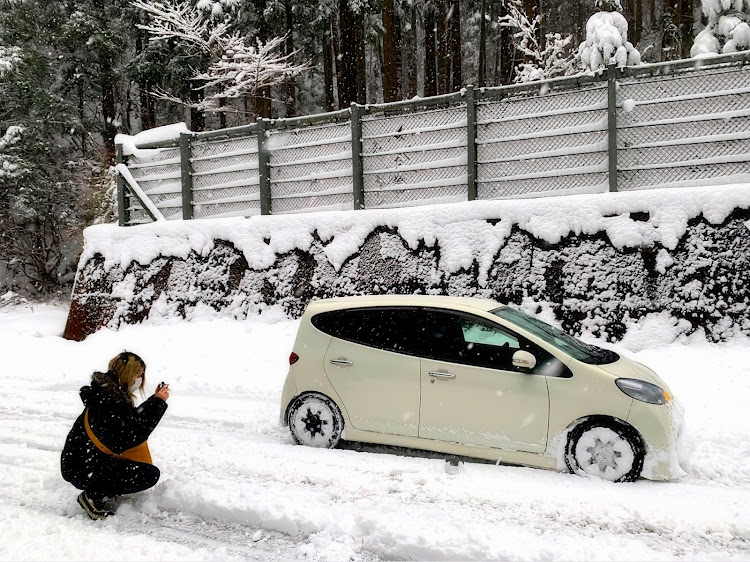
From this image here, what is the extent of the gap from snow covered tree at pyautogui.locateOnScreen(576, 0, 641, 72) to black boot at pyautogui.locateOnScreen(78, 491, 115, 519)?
43.9 ft

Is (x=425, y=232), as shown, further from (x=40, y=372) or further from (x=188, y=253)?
(x=40, y=372)

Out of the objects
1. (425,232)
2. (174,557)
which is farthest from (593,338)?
(174,557)

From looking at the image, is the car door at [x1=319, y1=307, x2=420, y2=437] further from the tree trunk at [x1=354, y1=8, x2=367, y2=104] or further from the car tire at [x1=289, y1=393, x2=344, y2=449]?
the tree trunk at [x1=354, y1=8, x2=367, y2=104]

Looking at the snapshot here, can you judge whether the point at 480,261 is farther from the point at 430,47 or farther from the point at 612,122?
the point at 430,47

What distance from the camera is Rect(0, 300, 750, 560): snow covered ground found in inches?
159

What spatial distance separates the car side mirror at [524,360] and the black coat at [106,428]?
2887mm

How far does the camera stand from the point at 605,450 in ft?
16.9

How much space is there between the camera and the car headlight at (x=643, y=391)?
16.7 ft

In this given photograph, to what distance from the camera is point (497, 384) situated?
5402mm

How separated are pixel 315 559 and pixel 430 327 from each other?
248 cm

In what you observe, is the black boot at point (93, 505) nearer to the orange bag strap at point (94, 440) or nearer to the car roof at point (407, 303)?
the orange bag strap at point (94, 440)

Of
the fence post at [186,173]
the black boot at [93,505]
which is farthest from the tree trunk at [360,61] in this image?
the black boot at [93,505]

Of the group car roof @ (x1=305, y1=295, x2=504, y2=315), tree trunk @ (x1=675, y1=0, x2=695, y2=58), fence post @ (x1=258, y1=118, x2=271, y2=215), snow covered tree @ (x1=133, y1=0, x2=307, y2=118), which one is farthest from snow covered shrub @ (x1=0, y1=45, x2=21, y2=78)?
tree trunk @ (x1=675, y1=0, x2=695, y2=58)

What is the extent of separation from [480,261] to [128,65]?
2082cm
